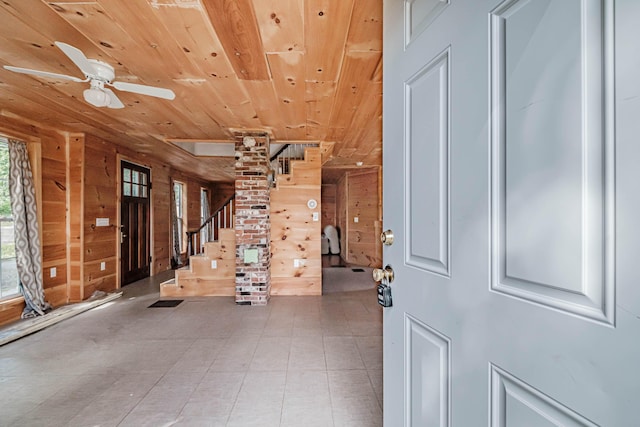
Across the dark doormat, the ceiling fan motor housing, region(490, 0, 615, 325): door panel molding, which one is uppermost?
the ceiling fan motor housing

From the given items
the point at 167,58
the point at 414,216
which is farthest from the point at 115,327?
the point at 414,216

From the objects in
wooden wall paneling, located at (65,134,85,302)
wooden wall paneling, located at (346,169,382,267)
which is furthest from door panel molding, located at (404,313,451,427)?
wooden wall paneling, located at (346,169,382,267)

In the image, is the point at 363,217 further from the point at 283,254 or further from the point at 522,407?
the point at 522,407

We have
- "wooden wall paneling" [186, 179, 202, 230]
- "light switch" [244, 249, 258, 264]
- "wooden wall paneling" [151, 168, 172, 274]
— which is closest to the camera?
"light switch" [244, 249, 258, 264]

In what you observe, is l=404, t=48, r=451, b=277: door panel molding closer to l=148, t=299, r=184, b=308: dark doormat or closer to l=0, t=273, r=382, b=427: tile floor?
l=0, t=273, r=382, b=427: tile floor

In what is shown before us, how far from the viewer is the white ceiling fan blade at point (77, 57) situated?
166 cm

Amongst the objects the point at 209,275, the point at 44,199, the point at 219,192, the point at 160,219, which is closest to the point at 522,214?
the point at 209,275

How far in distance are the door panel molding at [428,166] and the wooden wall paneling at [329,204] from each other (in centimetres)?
767

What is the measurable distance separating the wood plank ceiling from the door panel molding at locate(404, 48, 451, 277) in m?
1.03

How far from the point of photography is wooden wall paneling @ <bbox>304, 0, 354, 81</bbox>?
62.3 inches

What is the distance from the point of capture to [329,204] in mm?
8688

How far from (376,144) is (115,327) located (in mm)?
4226

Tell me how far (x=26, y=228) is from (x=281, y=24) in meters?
3.80

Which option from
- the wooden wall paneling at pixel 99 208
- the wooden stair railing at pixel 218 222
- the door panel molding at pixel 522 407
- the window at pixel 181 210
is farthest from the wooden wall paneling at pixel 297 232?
the window at pixel 181 210
